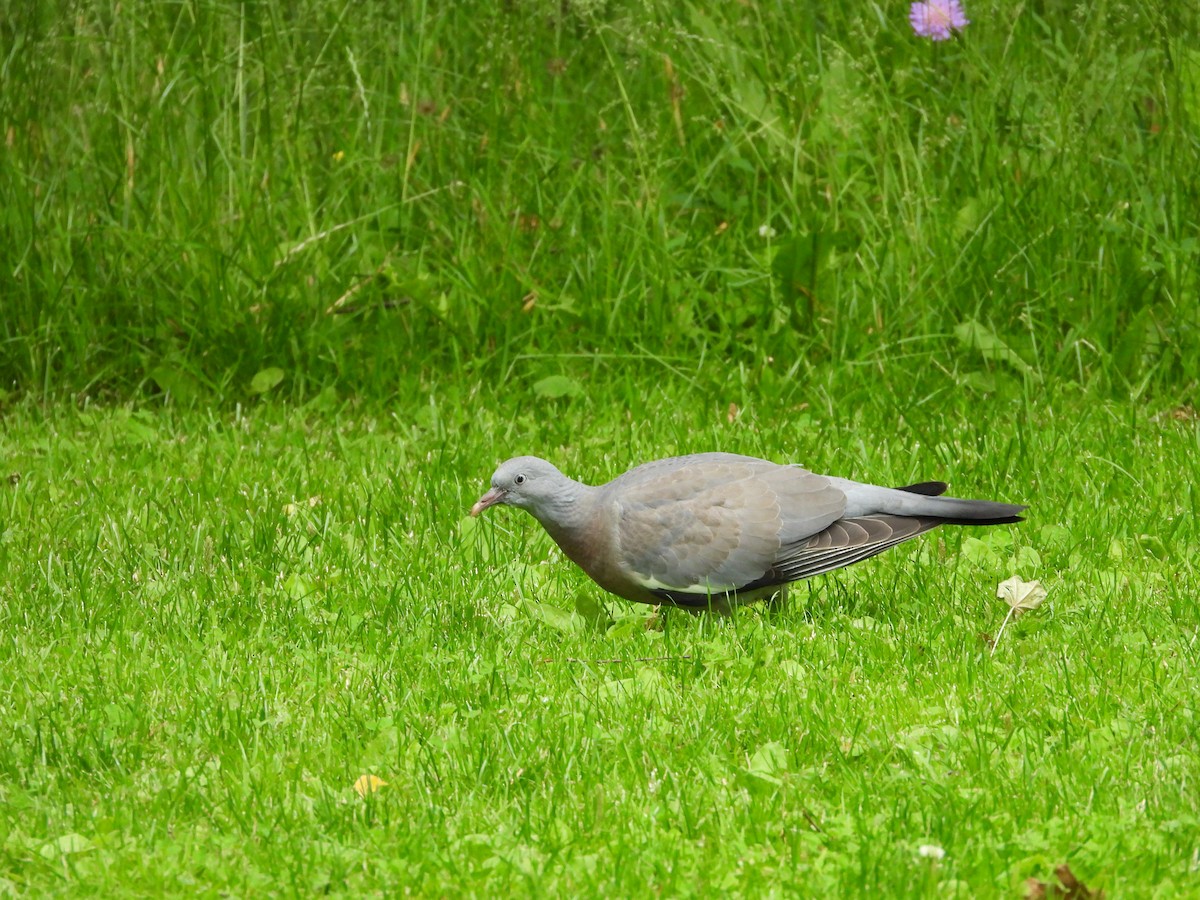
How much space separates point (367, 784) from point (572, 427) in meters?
3.02

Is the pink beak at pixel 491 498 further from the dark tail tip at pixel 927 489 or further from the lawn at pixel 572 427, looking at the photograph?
the dark tail tip at pixel 927 489

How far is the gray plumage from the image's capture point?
416cm

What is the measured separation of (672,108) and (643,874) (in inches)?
200

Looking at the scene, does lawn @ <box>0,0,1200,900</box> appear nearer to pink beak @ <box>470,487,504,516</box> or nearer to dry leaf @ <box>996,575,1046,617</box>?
dry leaf @ <box>996,575,1046,617</box>

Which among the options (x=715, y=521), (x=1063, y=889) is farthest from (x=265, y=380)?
(x=1063, y=889)

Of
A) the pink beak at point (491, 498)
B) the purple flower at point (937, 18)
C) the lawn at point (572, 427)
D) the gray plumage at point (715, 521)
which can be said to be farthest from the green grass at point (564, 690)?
the purple flower at point (937, 18)

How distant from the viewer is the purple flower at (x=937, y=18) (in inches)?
268

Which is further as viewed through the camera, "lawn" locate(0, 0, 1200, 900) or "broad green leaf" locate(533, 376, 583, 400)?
"broad green leaf" locate(533, 376, 583, 400)

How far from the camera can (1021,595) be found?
412cm

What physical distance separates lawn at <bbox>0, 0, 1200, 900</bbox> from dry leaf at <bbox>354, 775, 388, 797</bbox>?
0.01 metres

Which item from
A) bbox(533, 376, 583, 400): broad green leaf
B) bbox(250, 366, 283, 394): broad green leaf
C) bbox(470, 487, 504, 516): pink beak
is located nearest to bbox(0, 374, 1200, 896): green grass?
bbox(470, 487, 504, 516): pink beak

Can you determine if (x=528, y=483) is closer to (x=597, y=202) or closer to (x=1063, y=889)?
(x=1063, y=889)

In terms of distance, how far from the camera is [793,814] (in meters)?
3.05

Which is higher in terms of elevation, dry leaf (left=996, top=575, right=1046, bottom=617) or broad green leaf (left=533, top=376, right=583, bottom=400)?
dry leaf (left=996, top=575, right=1046, bottom=617)
